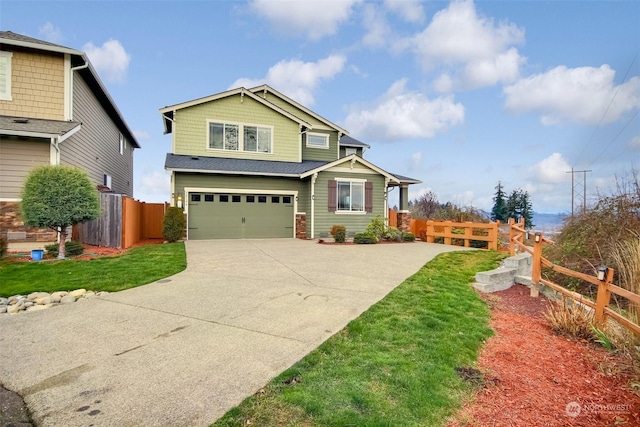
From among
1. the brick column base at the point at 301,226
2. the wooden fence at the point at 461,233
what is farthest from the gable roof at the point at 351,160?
the wooden fence at the point at 461,233

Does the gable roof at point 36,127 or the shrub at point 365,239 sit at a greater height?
the gable roof at point 36,127

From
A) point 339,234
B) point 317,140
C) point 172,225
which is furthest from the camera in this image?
point 317,140

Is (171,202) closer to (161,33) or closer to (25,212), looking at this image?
(25,212)

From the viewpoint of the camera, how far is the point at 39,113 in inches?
439

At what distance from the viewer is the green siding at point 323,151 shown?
1922 cm

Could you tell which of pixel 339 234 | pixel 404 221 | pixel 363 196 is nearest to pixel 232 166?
pixel 339 234

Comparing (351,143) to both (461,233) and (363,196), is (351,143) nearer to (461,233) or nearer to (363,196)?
(363,196)

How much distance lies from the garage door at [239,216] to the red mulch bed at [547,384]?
11869 millimetres

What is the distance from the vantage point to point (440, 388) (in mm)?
2990

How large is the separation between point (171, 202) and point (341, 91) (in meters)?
11.8

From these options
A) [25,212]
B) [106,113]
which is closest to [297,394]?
[25,212]

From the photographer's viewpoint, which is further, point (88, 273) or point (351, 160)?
point (351, 160)

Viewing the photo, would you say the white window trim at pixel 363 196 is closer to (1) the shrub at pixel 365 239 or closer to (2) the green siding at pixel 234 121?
(1) the shrub at pixel 365 239

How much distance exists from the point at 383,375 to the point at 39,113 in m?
13.9
